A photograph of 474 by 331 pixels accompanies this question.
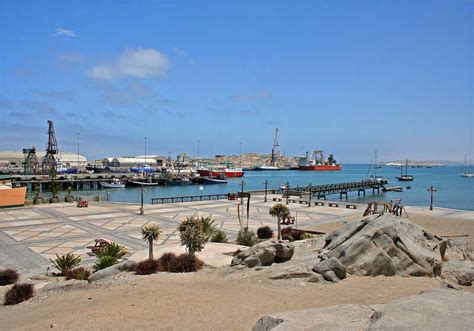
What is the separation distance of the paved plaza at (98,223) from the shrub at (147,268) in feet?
22.6

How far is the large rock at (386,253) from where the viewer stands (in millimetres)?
13938

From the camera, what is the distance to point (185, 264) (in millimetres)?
16797

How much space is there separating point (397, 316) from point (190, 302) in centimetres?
650

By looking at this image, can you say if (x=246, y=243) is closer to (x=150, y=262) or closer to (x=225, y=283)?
(x=150, y=262)

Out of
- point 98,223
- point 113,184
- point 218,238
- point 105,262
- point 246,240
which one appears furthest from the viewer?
point 113,184

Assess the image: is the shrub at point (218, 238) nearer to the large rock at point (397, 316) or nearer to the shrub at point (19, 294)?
the shrub at point (19, 294)

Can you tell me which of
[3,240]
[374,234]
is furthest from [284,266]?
[3,240]

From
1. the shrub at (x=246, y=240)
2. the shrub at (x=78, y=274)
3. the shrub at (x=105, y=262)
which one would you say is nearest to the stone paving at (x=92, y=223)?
the shrub at (x=78, y=274)

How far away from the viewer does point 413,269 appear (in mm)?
14031

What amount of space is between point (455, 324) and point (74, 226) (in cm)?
3168

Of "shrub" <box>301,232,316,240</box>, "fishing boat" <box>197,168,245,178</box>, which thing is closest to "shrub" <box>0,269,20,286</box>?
"shrub" <box>301,232,316,240</box>

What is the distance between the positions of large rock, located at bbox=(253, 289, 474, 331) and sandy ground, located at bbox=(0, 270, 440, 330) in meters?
2.04

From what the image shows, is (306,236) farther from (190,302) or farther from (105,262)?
(190,302)

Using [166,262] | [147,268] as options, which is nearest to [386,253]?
[166,262]
